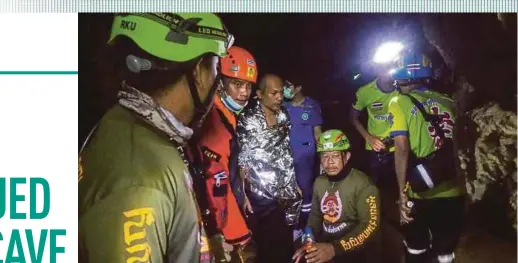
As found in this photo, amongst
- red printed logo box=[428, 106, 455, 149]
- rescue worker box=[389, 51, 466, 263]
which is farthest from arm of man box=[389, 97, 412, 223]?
red printed logo box=[428, 106, 455, 149]

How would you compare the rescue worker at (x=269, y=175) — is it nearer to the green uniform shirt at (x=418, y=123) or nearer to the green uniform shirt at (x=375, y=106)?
the green uniform shirt at (x=375, y=106)

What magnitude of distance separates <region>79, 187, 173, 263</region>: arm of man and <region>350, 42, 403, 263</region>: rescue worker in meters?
0.82

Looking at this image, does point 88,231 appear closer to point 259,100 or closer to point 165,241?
point 165,241

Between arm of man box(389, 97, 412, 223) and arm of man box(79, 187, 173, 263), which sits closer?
arm of man box(79, 187, 173, 263)

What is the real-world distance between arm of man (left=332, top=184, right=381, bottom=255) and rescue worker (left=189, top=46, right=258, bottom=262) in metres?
0.38

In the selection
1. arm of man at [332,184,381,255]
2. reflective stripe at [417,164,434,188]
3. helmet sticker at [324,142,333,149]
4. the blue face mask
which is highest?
the blue face mask

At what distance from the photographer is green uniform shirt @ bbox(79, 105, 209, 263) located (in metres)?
2.20

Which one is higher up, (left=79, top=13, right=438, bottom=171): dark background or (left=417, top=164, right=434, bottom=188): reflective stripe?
(left=79, top=13, right=438, bottom=171): dark background

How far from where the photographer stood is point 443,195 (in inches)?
93.3

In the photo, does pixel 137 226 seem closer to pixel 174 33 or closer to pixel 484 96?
pixel 174 33

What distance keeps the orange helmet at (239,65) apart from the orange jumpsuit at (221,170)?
119 millimetres

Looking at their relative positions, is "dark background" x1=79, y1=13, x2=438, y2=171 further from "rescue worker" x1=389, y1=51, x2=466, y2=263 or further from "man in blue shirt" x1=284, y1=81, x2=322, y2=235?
"rescue worker" x1=389, y1=51, x2=466, y2=263

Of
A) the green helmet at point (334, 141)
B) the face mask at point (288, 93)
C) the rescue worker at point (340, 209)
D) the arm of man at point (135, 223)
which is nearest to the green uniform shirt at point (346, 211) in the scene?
the rescue worker at point (340, 209)

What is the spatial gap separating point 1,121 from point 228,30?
3.18 ft
